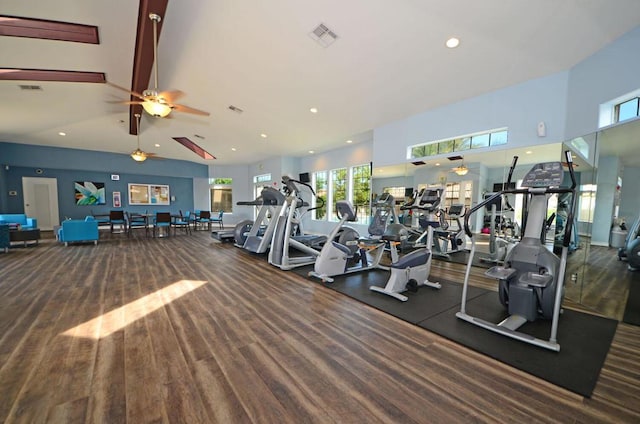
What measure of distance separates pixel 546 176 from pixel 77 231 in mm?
9973

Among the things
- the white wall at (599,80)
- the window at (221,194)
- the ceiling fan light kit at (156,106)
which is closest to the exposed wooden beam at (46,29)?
the ceiling fan light kit at (156,106)

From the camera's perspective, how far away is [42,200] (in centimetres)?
980

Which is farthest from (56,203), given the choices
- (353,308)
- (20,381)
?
(353,308)

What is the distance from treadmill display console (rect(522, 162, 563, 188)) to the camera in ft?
8.13

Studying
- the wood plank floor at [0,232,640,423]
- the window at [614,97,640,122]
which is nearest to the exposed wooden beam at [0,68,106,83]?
the wood plank floor at [0,232,640,423]

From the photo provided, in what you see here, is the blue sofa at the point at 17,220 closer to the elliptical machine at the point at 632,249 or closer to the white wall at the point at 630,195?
the white wall at the point at 630,195

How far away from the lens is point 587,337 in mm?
2238

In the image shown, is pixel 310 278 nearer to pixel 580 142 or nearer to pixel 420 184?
pixel 420 184

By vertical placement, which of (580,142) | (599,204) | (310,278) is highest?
(580,142)

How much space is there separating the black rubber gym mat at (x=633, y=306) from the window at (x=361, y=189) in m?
5.27

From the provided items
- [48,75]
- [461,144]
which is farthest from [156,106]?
[461,144]

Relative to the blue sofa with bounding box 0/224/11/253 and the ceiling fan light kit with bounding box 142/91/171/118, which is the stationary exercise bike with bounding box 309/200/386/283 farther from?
the blue sofa with bounding box 0/224/11/253

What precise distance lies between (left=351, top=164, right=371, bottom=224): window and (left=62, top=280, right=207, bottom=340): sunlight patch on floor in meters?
5.45

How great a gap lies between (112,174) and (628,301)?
51.7 ft
